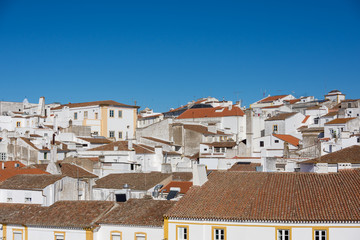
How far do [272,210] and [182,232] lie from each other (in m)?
3.78

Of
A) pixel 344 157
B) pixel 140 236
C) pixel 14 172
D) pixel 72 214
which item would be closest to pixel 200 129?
pixel 344 157

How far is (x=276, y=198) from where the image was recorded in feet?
71.2

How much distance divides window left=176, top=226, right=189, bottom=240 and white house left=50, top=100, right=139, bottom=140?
149ft

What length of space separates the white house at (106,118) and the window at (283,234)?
155 feet

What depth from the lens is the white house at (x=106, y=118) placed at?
219 ft

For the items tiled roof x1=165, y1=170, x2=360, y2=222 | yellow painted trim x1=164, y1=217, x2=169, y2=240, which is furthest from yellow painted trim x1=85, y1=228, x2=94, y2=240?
tiled roof x1=165, y1=170, x2=360, y2=222

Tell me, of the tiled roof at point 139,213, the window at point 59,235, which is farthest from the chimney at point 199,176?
the window at point 59,235

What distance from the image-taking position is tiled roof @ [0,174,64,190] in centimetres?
3002

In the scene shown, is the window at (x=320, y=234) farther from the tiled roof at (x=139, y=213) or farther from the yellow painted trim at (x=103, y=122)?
the yellow painted trim at (x=103, y=122)

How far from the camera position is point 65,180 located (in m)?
29.2

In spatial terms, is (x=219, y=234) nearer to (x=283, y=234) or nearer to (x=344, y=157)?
(x=283, y=234)

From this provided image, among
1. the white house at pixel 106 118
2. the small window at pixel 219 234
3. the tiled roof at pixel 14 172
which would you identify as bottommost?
the small window at pixel 219 234

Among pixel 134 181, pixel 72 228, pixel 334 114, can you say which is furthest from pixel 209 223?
pixel 334 114

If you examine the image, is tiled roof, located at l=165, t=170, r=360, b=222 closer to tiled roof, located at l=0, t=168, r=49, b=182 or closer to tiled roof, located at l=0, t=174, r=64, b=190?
tiled roof, located at l=0, t=174, r=64, b=190
